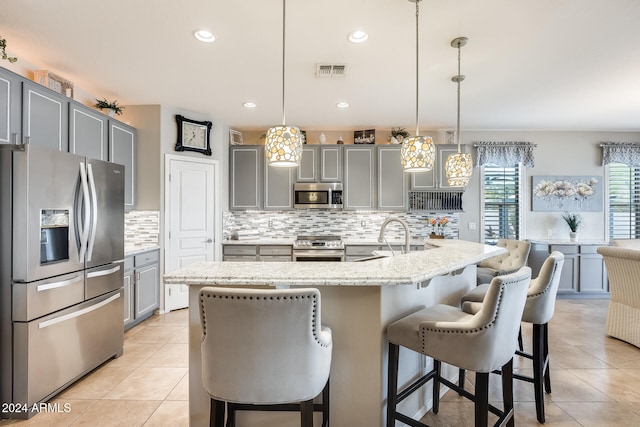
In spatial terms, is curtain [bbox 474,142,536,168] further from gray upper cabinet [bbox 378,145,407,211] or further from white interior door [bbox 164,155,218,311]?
white interior door [bbox 164,155,218,311]

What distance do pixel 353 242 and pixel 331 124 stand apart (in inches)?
72.2

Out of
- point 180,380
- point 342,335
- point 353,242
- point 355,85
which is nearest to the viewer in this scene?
point 342,335

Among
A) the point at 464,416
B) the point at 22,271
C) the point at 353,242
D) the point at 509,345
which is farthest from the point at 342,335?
the point at 353,242

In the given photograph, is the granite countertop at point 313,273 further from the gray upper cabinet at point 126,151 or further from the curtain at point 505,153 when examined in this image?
the curtain at point 505,153

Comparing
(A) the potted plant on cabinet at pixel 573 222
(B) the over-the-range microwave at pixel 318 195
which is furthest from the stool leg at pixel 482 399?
(A) the potted plant on cabinet at pixel 573 222

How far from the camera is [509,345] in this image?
5.01ft

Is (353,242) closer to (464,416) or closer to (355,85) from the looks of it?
(355,85)

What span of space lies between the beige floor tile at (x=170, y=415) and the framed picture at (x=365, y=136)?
402 cm

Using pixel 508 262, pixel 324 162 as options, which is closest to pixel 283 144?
pixel 508 262

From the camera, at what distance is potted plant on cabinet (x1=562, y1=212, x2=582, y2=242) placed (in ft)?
16.2

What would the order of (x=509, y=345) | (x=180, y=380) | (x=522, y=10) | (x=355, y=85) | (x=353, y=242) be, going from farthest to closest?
1. (x=353, y=242)
2. (x=355, y=85)
3. (x=180, y=380)
4. (x=522, y=10)
5. (x=509, y=345)

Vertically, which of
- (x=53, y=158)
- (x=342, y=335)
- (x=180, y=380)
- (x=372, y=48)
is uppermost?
(x=372, y=48)

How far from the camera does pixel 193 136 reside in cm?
431

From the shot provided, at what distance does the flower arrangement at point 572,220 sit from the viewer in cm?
498
